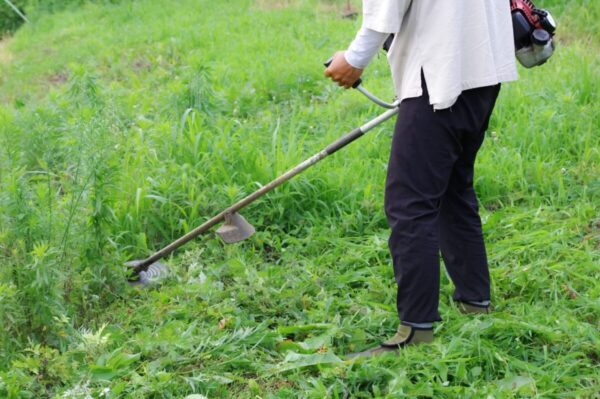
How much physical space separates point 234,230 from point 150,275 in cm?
51

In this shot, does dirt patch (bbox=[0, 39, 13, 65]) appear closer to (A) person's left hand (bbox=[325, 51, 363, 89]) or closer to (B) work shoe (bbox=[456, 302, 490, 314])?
(A) person's left hand (bbox=[325, 51, 363, 89])

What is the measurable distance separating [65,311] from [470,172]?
188cm

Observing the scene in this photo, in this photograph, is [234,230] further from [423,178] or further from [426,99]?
[426,99]

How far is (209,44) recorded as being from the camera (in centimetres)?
870

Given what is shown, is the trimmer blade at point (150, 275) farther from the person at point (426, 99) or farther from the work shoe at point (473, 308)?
the work shoe at point (473, 308)

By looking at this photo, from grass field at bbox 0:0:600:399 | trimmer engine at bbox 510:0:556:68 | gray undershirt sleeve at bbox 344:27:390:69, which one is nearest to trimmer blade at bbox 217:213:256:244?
grass field at bbox 0:0:600:399

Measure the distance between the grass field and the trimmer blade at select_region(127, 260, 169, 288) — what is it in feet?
0.17

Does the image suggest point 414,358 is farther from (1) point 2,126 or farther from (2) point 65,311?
(1) point 2,126

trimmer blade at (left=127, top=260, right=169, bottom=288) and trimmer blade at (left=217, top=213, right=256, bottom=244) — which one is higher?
trimmer blade at (left=217, top=213, right=256, bottom=244)

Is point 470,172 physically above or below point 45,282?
above

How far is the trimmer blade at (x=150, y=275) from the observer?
155 inches

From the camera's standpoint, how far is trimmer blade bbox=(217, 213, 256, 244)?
Answer: 3.88 meters

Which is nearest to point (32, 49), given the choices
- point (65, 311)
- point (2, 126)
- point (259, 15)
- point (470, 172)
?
point (259, 15)

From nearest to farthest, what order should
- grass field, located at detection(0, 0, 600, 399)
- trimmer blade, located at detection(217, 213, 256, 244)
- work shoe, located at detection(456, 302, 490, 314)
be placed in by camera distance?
grass field, located at detection(0, 0, 600, 399)
work shoe, located at detection(456, 302, 490, 314)
trimmer blade, located at detection(217, 213, 256, 244)
